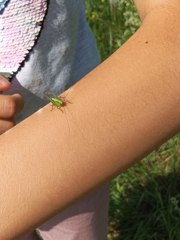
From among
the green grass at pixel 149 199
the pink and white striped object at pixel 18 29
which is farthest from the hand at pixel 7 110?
the green grass at pixel 149 199

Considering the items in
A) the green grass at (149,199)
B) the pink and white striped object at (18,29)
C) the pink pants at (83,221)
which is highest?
the pink and white striped object at (18,29)

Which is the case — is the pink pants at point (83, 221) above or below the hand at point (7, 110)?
below

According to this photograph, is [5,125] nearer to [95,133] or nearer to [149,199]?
[95,133]

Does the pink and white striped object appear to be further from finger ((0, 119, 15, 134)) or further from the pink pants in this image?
the pink pants

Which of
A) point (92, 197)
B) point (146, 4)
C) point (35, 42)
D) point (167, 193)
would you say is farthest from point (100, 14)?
point (146, 4)

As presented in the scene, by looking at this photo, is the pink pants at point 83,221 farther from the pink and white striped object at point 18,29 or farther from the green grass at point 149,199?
the green grass at point 149,199

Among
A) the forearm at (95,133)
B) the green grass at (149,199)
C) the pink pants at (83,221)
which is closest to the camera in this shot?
the forearm at (95,133)

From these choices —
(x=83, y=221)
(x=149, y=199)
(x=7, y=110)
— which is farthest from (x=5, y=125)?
(x=149, y=199)
